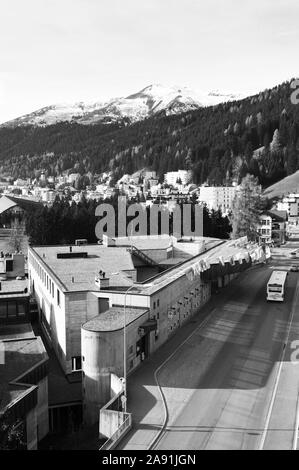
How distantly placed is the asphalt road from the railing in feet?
1.49

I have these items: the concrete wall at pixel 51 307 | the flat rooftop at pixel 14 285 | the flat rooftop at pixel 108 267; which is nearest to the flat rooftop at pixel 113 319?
the flat rooftop at pixel 108 267

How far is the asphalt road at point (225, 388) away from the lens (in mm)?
27531

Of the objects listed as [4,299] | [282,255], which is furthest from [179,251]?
[282,255]

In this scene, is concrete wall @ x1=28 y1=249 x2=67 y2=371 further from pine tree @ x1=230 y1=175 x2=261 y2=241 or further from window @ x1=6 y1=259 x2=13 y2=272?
pine tree @ x1=230 y1=175 x2=261 y2=241

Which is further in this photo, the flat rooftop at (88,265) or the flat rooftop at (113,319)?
the flat rooftop at (88,265)

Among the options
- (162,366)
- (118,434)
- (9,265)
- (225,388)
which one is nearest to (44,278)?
(9,265)

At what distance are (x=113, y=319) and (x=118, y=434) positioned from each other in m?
11.0

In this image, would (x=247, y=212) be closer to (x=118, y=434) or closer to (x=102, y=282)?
(x=102, y=282)

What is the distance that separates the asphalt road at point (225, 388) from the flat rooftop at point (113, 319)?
12.1ft

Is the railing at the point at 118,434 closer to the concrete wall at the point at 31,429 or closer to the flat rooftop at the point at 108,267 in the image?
the concrete wall at the point at 31,429

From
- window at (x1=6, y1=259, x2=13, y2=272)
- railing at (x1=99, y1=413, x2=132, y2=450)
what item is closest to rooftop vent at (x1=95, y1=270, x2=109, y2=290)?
railing at (x1=99, y1=413, x2=132, y2=450)

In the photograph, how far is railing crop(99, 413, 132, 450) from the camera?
25953 millimetres
